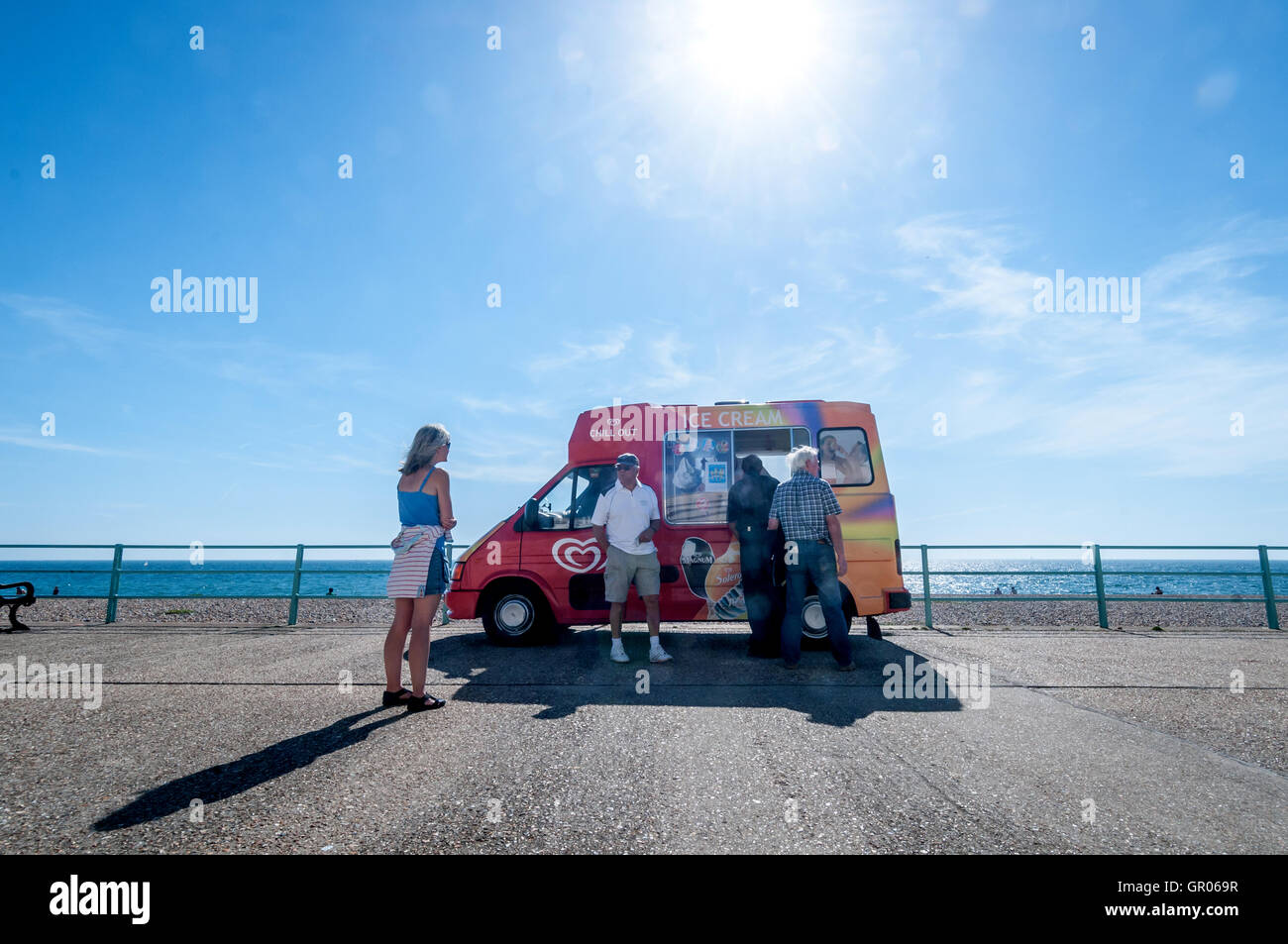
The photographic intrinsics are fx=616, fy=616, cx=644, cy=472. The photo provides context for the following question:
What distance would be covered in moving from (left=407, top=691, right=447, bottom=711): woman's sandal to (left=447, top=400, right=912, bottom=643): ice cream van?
266cm

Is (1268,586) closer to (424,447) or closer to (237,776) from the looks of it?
(424,447)

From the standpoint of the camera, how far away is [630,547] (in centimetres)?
577

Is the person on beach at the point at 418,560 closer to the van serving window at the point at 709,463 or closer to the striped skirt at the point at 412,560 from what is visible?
the striped skirt at the point at 412,560

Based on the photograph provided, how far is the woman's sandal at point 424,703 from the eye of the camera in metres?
3.97

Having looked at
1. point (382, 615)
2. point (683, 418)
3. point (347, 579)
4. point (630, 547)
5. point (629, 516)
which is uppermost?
point (683, 418)

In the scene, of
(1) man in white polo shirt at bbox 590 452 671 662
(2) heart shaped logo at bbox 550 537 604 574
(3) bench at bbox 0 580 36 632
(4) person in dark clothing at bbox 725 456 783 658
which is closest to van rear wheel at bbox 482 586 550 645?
(2) heart shaped logo at bbox 550 537 604 574

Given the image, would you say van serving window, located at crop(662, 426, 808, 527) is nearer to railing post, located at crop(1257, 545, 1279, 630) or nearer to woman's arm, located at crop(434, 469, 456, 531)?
woman's arm, located at crop(434, 469, 456, 531)

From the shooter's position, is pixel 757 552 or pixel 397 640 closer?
pixel 397 640

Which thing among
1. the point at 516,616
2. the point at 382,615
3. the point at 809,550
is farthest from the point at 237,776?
the point at 382,615

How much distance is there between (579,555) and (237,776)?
416 centimetres

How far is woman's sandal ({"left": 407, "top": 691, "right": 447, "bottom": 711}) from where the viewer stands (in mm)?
3969

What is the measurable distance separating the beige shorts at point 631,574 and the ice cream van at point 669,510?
79cm

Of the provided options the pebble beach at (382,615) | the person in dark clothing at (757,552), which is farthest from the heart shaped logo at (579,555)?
the pebble beach at (382,615)
